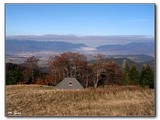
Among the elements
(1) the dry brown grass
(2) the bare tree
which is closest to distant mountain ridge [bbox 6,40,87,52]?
(2) the bare tree

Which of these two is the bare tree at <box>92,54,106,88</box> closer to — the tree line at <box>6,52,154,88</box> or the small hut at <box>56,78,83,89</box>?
the tree line at <box>6,52,154,88</box>

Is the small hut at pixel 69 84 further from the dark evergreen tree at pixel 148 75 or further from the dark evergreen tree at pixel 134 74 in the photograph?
the dark evergreen tree at pixel 148 75

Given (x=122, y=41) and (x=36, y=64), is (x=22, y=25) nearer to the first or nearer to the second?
(x=36, y=64)

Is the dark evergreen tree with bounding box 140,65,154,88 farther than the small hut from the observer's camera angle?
No

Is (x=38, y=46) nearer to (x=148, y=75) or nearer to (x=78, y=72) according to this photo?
(x=78, y=72)

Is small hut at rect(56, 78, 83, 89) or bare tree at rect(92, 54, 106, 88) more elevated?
bare tree at rect(92, 54, 106, 88)

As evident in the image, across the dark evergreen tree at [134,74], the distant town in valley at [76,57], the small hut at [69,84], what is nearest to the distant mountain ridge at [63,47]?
the distant town in valley at [76,57]

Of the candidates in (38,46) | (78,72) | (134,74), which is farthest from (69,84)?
(134,74)
